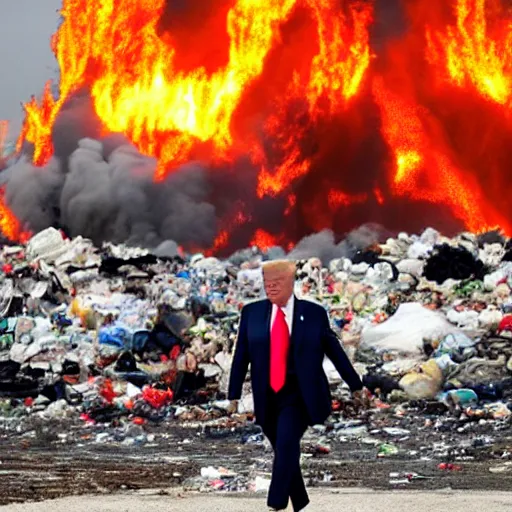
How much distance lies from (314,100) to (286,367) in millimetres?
22947

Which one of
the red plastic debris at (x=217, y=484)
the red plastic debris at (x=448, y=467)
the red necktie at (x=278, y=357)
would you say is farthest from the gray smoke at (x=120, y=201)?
the red necktie at (x=278, y=357)

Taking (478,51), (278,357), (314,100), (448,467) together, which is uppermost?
(478,51)

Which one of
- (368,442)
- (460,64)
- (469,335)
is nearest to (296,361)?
(368,442)

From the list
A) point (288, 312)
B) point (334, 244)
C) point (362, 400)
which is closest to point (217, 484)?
point (288, 312)

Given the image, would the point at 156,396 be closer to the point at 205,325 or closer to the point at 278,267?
the point at 205,325

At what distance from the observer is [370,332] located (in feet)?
50.8

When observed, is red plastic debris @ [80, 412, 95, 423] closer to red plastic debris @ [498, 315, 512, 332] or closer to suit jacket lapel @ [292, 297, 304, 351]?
red plastic debris @ [498, 315, 512, 332]

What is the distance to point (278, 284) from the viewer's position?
17.1 feet

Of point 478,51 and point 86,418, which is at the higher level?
point 478,51

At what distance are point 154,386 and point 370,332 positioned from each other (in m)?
3.48

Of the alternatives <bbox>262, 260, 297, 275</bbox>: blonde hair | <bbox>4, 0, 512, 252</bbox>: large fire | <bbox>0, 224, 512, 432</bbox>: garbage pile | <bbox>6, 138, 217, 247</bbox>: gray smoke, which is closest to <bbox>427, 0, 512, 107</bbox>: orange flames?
<bbox>4, 0, 512, 252</bbox>: large fire

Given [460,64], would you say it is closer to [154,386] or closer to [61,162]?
[61,162]

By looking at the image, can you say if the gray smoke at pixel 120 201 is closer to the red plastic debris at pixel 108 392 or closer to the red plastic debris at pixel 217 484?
the red plastic debris at pixel 108 392

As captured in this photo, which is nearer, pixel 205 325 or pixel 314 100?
pixel 205 325
